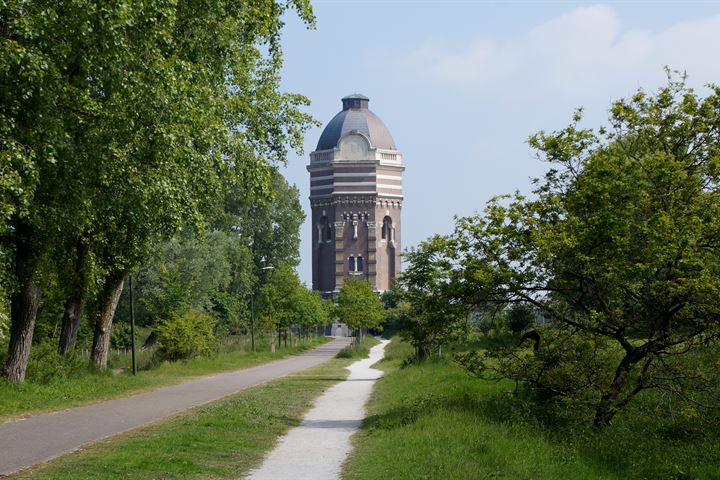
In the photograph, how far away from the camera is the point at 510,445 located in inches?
593

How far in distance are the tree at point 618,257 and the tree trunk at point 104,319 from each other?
605 inches

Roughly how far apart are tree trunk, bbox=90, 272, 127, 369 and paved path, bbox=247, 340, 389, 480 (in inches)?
301

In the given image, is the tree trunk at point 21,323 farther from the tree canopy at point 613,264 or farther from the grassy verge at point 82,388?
the tree canopy at point 613,264

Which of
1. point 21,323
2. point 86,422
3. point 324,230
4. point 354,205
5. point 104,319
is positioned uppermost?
point 354,205

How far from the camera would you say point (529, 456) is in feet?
47.3

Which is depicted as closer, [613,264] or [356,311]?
[613,264]

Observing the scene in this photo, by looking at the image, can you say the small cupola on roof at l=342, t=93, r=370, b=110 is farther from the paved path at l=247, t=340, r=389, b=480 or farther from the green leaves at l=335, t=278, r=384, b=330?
the paved path at l=247, t=340, r=389, b=480

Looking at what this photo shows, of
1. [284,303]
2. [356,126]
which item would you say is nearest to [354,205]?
[356,126]

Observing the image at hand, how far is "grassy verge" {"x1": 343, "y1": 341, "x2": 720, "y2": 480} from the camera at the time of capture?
13398 mm

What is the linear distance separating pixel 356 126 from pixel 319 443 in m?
121

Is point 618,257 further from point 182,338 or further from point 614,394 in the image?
point 182,338

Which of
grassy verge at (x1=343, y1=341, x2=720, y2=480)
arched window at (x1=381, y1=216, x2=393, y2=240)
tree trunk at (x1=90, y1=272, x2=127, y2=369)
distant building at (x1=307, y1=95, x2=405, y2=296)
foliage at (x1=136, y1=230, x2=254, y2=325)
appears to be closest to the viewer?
grassy verge at (x1=343, y1=341, x2=720, y2=480)

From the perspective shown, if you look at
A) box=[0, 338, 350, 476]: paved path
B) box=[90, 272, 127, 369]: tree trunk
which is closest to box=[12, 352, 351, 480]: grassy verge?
box=[0, 338, 350, 476]: paved path

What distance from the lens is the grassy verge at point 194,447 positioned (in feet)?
42.1
